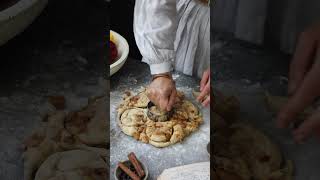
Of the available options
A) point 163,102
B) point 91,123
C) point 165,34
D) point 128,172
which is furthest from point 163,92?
point 91,123

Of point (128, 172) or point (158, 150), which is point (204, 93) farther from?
point (128, 172)

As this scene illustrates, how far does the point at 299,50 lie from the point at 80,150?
0.24 metres

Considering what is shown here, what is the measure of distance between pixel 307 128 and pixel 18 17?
0.95ft

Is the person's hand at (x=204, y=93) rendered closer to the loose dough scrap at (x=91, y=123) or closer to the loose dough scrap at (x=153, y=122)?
the loose dough scrap at (x=153, y=122)

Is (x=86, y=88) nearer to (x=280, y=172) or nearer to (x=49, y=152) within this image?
(x=49, y=152)

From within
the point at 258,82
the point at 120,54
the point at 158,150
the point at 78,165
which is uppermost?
the point at 258,82

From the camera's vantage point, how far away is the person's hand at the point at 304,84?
1.15 ft

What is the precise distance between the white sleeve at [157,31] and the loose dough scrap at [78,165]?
2.84ft

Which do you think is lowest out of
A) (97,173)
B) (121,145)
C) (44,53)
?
(121,145)

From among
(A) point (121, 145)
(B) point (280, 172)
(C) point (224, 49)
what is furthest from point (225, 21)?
(A) point (121, 145)

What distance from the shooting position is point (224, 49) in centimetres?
40

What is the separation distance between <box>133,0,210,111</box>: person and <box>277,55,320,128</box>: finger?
83 centimetres

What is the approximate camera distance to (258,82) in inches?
15.5

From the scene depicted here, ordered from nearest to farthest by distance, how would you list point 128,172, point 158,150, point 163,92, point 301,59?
point 301,59 < point 128,172 < point 158,150 < point 163,92
